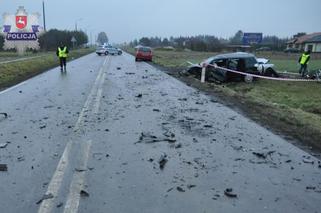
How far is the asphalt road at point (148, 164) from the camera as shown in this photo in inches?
191

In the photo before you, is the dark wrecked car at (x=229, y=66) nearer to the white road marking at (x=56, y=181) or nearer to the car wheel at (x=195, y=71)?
the car wheel at (x=195, y=71)

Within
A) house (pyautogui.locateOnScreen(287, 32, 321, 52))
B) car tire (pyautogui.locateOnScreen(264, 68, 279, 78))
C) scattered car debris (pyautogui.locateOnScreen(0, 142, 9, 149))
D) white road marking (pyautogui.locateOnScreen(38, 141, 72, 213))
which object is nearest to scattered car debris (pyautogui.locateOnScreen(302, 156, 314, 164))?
white road marking (pyautogui.locateOnScreen(38, 141, 72, 213))

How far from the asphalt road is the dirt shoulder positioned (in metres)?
0.38

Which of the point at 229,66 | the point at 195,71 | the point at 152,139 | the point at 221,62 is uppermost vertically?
the point at 221,62

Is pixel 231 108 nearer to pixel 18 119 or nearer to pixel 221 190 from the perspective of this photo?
pixel 18 119

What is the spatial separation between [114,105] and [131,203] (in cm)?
769

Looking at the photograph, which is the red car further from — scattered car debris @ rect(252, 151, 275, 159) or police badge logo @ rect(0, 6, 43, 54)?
scattered car debris @ rect(252, 151, 275, 159)

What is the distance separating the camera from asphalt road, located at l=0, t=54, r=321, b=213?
4852 millimetres

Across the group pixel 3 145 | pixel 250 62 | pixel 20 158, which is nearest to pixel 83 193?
pixel 20 158

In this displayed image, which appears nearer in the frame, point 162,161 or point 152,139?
point 162,161

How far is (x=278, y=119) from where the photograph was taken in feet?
35.1

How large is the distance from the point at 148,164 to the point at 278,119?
5415 mm

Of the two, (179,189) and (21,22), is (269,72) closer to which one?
(179,189)

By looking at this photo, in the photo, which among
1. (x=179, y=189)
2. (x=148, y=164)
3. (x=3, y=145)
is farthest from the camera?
(x=3, y=145)
